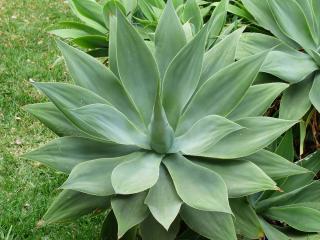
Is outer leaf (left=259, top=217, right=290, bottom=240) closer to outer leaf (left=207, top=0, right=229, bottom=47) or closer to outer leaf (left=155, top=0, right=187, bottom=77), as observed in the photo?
outer leaf (left=155, top=0, right=187, bottom=77)

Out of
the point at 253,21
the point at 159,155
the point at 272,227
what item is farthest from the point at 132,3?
the point at 272,227

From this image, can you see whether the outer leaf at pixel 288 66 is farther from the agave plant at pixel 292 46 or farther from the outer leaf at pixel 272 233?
the outer leaf at pixel 272 233

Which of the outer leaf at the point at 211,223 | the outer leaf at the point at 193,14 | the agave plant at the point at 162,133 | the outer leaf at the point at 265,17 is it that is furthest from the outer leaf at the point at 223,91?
the outer leaf at the point at 193,14

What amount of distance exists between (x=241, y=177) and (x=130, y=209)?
42 cm

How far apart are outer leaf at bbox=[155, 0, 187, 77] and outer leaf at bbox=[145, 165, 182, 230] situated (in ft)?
1.64

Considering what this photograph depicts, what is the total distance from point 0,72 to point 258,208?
350cm

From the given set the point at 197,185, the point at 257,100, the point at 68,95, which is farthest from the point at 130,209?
the point at 257,100

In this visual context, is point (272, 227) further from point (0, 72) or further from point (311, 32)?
point (0, 72)

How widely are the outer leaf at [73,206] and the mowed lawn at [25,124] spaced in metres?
0.36

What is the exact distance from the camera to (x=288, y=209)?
242cm

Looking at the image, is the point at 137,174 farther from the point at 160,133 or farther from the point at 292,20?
the point at 292,20

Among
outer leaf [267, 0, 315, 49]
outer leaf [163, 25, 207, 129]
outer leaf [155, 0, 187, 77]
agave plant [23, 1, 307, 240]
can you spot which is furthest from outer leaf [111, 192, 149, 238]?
outer leaf [267, 0, 315, 49]

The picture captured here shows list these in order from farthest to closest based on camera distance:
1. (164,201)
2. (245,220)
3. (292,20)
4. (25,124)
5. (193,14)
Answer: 1. (25,124)
2. (193,14)
3. (292,20)
4. (245,220)
5. (164,201)

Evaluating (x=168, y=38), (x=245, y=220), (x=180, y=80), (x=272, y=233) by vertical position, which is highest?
(x=168, y=38)
